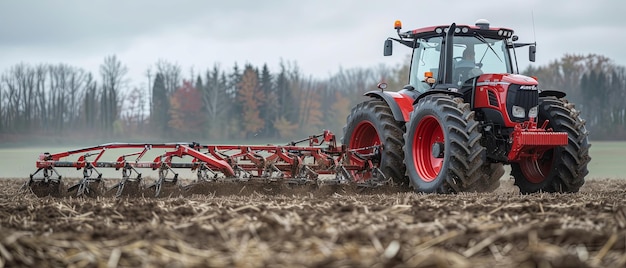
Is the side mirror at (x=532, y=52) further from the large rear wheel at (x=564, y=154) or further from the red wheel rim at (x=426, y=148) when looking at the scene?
the red wheel rim at (x=426, y=148)

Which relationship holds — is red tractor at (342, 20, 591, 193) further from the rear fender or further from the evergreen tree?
the evergreen tree

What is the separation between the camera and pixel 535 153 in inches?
374

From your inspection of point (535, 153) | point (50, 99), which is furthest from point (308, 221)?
point (50, 99)

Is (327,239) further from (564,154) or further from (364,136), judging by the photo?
(364,136)

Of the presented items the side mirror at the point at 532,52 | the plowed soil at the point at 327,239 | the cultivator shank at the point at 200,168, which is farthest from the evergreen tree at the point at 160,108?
the plowed soil at the point at 327,239

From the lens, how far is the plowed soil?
139 inches

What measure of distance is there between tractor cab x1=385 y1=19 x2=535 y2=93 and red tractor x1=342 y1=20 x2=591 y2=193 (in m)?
0.01

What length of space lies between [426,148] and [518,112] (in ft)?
4.64

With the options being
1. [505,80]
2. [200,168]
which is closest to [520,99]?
[505,80]

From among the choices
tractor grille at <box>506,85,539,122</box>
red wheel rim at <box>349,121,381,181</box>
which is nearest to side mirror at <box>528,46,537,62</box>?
tractor grille at <box>506,85,539,122</box>

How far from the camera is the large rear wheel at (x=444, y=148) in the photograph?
902 cm

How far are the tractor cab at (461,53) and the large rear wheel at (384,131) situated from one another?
2.22 ft

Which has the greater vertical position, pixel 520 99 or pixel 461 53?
pixel 461 53

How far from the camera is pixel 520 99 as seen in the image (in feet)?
30.9
